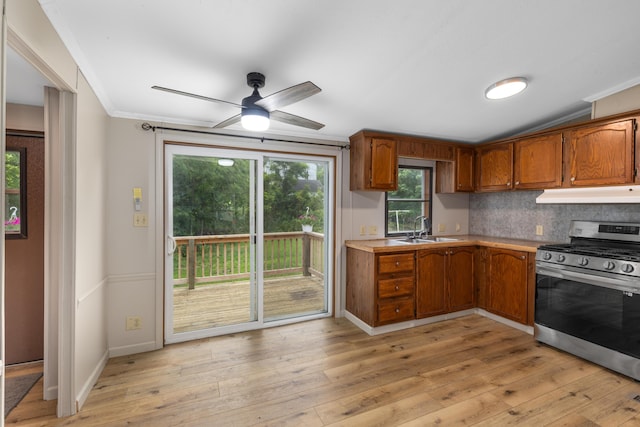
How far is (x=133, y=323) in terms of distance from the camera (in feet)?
8.73

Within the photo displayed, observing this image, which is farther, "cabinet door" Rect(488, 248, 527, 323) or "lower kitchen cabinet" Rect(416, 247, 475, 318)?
"lower kitchen cabinet" Rect(416, 247, 475, 318)

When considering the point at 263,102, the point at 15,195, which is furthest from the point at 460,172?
the point at 15,195

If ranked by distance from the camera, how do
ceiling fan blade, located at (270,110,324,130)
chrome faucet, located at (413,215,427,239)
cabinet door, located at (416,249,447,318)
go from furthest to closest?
chrome faucet, located at (413,215,427,239)
cabinet door, located at (416,249,447,318)
ceiling fan blade, located at (270,110,324,130)

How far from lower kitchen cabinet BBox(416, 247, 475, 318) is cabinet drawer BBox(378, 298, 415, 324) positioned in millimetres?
109

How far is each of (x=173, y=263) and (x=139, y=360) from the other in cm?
89

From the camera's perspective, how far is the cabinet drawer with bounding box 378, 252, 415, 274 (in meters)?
A: 3.04

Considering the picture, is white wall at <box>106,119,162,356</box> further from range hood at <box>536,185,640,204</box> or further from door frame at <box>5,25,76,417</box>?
range hood at <box>536,185,640,204</box>

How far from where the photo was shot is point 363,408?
1938mm

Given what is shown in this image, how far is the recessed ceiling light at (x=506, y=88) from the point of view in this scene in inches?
93.8

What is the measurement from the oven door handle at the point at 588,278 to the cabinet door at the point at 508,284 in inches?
10.4

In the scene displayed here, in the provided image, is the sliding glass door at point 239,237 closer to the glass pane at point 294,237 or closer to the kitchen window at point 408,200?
the glass pane at point 294,237

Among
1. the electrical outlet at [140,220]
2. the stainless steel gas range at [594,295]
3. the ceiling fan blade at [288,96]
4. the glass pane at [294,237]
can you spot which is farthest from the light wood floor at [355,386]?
the ceiling fan blade at [288,96]

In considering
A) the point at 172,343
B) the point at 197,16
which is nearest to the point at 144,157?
the point at 197,16

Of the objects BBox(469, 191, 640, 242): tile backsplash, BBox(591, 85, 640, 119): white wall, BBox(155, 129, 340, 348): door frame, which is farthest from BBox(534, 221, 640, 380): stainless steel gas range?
BBox(155, 129, 340, 348): door frame
